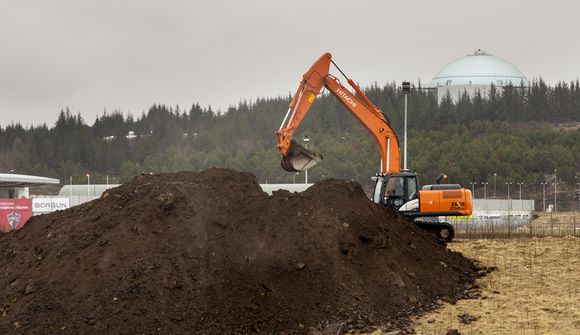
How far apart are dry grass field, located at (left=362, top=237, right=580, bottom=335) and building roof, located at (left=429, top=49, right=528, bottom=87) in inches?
3970

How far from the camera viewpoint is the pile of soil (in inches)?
655

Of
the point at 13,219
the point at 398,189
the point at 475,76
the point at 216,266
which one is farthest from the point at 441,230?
the point at 475,76

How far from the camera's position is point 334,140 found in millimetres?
99938

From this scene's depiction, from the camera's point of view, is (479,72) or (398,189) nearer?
(398,189)

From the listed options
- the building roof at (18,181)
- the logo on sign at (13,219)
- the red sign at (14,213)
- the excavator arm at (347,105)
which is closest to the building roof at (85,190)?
the building roof at (18,181)

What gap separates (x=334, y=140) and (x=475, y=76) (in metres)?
34.3

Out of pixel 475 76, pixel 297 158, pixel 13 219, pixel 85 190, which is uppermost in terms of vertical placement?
pixel 475 76

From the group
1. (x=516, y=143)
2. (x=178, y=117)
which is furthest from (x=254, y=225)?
(x=178, y=117)

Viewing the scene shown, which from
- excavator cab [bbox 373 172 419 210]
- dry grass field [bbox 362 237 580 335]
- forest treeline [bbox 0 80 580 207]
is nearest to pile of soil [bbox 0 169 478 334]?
dry grass field [bbox 362 237 580 335]

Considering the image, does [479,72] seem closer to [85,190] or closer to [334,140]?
[334,140]

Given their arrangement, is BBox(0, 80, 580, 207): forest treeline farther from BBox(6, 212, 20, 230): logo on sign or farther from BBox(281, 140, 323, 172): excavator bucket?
BBox(281, 140, 323, 172): excavator bucket

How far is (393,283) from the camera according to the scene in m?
18.5

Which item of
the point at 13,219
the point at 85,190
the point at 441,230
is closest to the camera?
the point at 441,230

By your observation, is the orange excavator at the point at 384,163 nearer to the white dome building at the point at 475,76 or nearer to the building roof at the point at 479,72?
the white dome building at the point at 475,76
